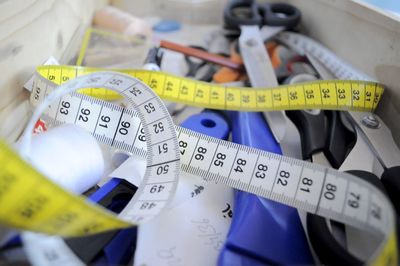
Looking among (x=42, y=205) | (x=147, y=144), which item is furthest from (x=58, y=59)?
(x=42, y=205)

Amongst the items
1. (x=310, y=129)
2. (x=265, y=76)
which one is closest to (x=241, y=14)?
(x=265, y=76)

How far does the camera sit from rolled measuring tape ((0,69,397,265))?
32 centimetres

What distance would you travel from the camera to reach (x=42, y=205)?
0.33m

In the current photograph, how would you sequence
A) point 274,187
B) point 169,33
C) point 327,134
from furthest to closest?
point 169,33
point 327,134
point 274,187

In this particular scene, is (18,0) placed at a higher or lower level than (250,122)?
higher

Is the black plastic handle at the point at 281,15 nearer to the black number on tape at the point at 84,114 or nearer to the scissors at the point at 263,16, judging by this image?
the scissors at the point at 263,16

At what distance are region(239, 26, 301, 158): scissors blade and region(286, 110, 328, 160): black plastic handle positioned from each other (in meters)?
0.01

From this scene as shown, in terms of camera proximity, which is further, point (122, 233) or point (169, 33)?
point (169, 33)

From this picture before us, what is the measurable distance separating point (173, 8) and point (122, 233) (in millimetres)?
741

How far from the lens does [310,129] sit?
21.8 inches

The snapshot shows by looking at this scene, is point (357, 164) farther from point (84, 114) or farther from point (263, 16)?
point (263, 16)

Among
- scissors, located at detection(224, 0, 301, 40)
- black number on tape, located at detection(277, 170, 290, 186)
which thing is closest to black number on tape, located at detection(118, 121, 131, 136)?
black number on tape, located at detection(277, 170, 290, 186)

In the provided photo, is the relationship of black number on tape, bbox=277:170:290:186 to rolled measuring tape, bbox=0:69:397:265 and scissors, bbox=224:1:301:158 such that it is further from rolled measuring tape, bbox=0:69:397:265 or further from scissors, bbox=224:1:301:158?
scissors, bbox=224:1:301:158

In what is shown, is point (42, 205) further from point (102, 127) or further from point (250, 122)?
point (250, 122)
